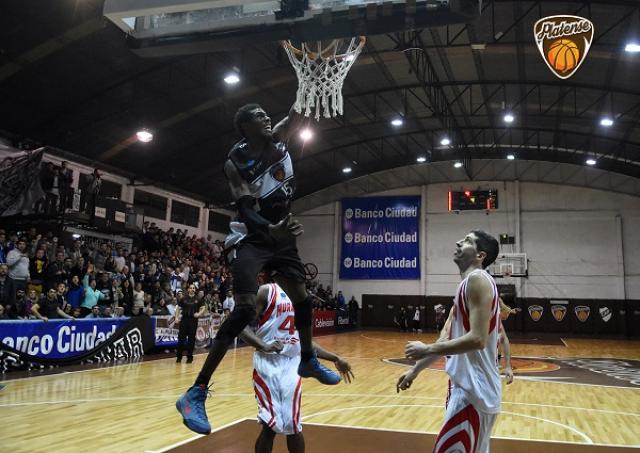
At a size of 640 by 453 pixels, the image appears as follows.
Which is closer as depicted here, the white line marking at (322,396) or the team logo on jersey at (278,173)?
the team logo on jersey at (278,173)

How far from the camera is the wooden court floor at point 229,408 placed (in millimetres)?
6195

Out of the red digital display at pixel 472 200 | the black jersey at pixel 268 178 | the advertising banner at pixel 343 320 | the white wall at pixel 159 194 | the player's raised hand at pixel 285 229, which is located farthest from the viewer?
the advertising banner at pixel 343 320

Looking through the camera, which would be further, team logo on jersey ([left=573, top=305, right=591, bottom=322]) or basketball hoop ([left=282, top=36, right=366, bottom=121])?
team logo on jersey ([left=573, top=305, right=591, bottom=322])

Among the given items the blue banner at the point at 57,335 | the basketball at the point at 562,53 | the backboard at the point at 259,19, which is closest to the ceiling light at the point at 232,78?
the blue banner at the point at 57,335

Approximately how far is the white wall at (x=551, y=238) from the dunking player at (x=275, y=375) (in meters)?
24.7

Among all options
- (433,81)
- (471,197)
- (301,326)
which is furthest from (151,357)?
(471,197)

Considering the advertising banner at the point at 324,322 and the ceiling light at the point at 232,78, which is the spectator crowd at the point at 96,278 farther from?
the ceiling light at the point at 232,78

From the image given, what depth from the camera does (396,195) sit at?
1203 inches

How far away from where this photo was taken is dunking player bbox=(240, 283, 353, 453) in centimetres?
438

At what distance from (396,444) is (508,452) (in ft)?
3.83

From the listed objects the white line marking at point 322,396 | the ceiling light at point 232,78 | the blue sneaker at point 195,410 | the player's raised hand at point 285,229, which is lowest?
the white line marking at point 322,396

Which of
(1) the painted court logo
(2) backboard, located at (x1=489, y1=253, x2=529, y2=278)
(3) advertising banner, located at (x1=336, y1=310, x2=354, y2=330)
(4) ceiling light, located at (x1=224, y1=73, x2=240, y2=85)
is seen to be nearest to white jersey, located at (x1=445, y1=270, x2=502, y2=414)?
(1) the painted court logo

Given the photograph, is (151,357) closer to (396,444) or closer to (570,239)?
(396,444)

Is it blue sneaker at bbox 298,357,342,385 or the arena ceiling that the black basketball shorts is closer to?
blue sneaker at bbox 298,357,342,385
